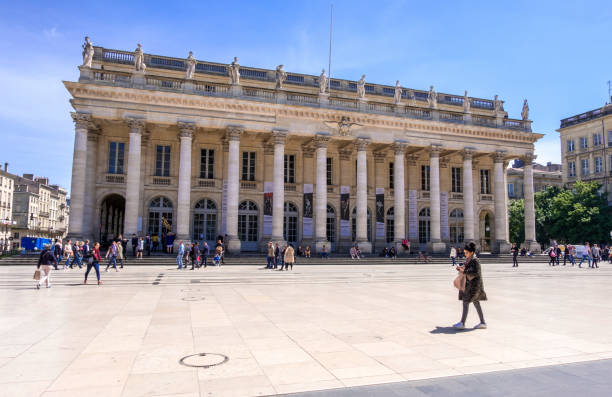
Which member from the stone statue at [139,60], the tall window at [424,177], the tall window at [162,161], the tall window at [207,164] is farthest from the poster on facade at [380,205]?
the stone statue at [139,60]

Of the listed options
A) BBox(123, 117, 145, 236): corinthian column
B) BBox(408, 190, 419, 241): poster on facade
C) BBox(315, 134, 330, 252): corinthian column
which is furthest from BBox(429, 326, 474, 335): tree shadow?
BBox(408, 190, 419, 241): poster on facade

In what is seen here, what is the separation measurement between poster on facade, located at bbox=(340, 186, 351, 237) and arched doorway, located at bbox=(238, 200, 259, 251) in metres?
6.80

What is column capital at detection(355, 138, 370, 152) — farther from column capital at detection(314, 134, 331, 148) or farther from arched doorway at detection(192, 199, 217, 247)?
arched doorway at detection(192, 199, 217, 247)

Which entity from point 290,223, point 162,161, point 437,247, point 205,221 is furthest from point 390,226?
point 162,161

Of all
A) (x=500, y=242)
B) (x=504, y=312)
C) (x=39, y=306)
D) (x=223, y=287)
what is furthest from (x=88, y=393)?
(x=500, y=242)

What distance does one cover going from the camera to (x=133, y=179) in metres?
28.1

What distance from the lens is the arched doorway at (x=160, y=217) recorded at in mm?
31734

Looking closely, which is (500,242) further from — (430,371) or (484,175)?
(430,371)

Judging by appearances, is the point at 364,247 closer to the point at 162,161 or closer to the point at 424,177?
the point at 424,177

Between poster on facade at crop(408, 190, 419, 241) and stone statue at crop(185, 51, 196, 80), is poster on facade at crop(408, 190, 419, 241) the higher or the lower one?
the lower one

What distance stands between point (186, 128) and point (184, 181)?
145 inches

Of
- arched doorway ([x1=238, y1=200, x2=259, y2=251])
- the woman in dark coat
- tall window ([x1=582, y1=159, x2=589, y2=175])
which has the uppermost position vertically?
tall window ([x1=582, y1=159, x2=589, y2=175])

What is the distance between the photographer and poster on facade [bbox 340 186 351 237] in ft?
107

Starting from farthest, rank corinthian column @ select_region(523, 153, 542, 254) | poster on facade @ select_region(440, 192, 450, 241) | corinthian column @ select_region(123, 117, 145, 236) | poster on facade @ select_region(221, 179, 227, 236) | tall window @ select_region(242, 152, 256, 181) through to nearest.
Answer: corinthian column @ select_region(523, 153, 542, 254) → poster on facade @ select_region(440, 192, 450, 241) → tall window @ select_region(242, 152, 256, 181) → poster on facade @ select_region(221, 179, 227, 236) → corinthian column @ select_region(123, 117, 145, 236)
